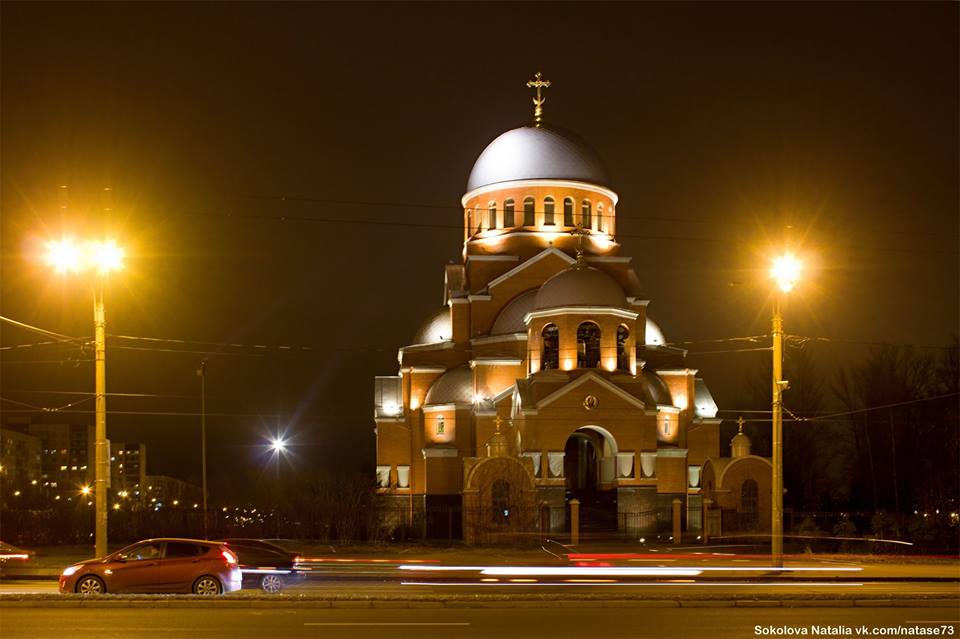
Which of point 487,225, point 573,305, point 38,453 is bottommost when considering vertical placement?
point 38,453

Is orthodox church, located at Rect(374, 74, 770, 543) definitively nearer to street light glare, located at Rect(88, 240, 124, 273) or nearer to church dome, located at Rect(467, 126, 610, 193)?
church dome, located at Rect(467, 126, 610, 193)

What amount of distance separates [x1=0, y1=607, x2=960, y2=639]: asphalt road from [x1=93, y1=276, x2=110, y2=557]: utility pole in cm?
504

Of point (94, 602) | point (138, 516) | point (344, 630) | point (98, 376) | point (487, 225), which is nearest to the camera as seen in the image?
point (344, 630)

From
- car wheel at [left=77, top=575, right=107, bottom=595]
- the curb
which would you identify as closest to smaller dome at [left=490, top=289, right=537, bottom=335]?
car wheel at [left=77, top=575, right=107, bottom=595]

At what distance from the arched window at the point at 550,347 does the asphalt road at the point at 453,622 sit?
2766 centimetres

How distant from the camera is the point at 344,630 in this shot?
16203 millimetres

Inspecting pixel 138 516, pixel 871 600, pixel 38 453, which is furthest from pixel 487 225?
pixel 38 453

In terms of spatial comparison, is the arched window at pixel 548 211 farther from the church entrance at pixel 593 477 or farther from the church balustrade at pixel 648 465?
the church balustrade at pixel 648 465

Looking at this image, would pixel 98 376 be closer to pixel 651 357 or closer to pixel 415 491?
pixel 415 491

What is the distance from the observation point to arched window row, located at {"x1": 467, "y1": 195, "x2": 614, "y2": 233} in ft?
174

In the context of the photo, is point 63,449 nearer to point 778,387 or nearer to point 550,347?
point 550,347

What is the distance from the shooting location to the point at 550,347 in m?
46.7

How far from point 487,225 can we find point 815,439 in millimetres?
25873

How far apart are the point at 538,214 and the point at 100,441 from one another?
31.9 meters
